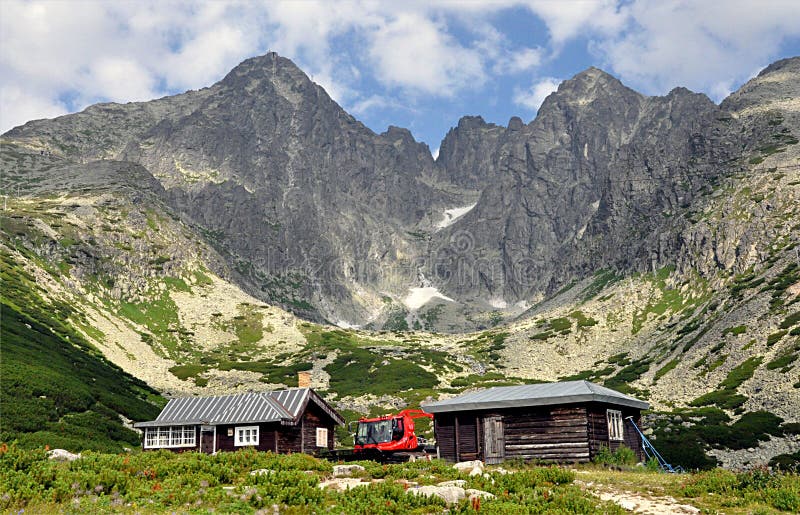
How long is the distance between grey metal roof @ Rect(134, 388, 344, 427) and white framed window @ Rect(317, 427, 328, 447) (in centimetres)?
145

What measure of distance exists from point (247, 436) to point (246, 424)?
86 cm

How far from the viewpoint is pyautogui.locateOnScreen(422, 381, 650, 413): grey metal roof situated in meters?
31.8

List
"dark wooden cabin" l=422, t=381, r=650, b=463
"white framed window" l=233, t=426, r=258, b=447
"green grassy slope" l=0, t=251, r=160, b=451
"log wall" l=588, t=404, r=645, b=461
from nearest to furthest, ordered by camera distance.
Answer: "dark wooden cabin" l=422, t=381, r=650, b=463 → "log wall" l=588, t=404, r=645, b=461 → "white framed window" l=233, t=426, r=258, b=447 → "green grassy slope" l=0, t=251, r=160, b=451

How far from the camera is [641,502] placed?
61.1ft

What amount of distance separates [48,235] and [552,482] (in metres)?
162

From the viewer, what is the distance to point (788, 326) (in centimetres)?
9156

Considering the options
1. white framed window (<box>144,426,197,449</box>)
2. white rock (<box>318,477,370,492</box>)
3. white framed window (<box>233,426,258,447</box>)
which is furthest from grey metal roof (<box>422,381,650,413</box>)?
white framed window (<box>144,426,197,449</box>)

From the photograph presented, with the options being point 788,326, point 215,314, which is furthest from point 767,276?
point 215,314

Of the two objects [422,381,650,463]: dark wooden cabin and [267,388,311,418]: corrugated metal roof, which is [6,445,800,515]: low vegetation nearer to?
[422,381,650,463]: dark wooden cabin

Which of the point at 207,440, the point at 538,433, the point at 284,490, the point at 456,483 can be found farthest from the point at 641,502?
the point at 207,440

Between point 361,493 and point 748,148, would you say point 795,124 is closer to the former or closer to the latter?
point 748,148

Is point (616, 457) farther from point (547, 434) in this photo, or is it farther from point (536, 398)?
point (536, 398)

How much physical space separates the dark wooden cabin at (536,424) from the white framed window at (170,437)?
63.3 feet

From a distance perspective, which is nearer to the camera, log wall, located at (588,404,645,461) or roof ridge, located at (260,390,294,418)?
log wall, located at (588,404,645,461)
